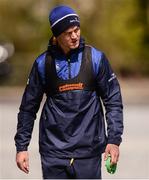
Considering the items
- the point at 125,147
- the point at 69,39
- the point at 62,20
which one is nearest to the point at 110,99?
the point at 69,39

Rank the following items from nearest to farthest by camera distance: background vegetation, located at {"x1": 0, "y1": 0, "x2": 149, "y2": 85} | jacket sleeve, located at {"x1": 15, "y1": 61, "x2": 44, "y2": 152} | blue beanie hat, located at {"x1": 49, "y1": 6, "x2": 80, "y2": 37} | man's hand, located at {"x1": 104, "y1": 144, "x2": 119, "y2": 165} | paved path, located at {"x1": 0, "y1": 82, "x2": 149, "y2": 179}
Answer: man's hand, located at {"x1": 104, "y1": 144, "x2": 119, "y2": 165}
blue beanie hat, located at {"x1": 49, "y1": 6, "x2": 80, "y2": 37}
jacket sleeve, located at {"x1": 15, "y1": 61, "x2": 44, "y2": 152}
paved path, located at {"x1": 0, "y1": 82, "x2": 149, "y2": 179}
background vegetation, located at {"x1": 0, "y1": 0, "x2": 149, "y2": 85}

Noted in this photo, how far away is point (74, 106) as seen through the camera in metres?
5.84

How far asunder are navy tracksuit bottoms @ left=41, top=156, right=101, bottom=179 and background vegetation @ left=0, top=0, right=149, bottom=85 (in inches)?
998

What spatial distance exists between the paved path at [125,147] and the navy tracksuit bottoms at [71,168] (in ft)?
14.1

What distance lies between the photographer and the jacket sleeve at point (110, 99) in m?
5.89

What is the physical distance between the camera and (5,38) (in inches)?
1277

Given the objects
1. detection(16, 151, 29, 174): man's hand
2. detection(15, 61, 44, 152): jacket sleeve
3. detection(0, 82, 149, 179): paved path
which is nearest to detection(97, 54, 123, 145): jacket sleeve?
detection(15, 61, 44, 152): jacket sleeve

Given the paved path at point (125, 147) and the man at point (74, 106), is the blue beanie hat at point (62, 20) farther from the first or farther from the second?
the paved path at point (125, 147)

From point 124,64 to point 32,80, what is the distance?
26.3 meters

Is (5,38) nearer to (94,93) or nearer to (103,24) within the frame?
(103,24)

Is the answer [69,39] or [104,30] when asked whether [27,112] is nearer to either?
[69,39]

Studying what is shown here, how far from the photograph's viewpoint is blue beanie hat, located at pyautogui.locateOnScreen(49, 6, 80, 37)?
5.89 meters

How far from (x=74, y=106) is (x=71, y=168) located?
16.9 inches

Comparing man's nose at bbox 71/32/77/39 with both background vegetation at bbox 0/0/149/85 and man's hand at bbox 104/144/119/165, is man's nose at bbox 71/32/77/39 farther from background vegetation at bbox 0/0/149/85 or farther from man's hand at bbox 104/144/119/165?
background vegetation at bbox 0/0/149/85
